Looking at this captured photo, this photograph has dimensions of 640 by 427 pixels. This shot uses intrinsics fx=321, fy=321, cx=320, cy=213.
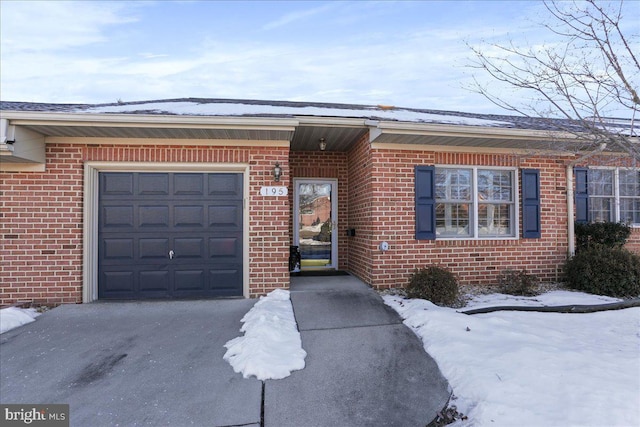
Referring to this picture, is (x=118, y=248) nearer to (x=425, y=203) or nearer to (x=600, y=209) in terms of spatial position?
(x=425, y=203)

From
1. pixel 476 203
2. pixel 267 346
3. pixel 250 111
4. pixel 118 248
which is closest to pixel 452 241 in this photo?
pixel 476 203

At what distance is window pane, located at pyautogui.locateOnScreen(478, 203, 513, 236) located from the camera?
21.1ft

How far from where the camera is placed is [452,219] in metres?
6.35

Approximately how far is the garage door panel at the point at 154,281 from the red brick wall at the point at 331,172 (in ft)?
9.51

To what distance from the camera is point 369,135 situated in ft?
19.4

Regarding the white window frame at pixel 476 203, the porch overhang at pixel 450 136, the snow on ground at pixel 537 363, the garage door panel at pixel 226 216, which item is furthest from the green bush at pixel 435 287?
the garage door panel at pixel 226 216

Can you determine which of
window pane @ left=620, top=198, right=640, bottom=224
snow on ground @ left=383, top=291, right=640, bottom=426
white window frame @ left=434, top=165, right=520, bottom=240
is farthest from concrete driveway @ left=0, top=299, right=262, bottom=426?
window pane @ left=620, top=198, right=640, bottom=224

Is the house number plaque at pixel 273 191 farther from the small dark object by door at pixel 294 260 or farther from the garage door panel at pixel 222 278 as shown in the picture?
the small dark object by door at pixel 294 260

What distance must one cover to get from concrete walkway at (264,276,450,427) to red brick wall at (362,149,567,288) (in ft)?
4.84

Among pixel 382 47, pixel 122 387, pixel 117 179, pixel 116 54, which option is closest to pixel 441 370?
pixel 122 387

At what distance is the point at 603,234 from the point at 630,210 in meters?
1.38

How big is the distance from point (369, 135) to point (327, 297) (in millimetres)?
2997

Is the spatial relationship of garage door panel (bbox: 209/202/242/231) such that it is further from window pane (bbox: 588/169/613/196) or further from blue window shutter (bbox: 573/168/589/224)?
window pane (bbox: 588/169/613/196)

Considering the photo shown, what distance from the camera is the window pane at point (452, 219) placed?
6.29 m
